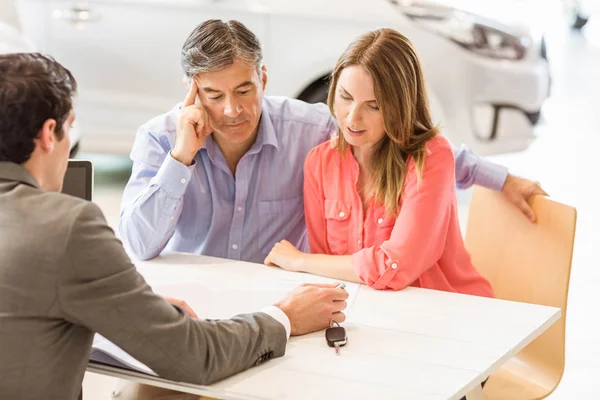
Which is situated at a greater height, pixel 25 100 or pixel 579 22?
pixel 25 100

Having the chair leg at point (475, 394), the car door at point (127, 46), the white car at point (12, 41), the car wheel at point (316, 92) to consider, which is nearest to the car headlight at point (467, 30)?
the car wheel at point (316, 92)

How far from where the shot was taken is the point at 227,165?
2756 millimetres

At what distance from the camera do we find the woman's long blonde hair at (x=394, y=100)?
2484 mm

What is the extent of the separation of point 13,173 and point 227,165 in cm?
107

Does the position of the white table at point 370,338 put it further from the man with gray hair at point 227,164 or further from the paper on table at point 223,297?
the man with gray hair at point 227,164

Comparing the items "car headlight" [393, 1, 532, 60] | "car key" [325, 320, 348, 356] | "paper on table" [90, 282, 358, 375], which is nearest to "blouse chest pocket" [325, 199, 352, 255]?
"paper on table" [90, 282, 358, 375]

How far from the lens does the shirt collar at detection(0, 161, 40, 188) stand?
1727 millimetres

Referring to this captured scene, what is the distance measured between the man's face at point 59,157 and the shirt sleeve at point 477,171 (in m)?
1.27

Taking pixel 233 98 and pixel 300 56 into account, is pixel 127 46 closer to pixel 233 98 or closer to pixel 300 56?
pixel 300 56

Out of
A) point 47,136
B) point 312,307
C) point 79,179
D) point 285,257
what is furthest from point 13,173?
point 285,257

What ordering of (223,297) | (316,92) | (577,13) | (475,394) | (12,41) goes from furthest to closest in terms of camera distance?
(577,13)
(316,92)
(12,41)
(223,297)
(475,394)

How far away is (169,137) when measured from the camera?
2.69 metres

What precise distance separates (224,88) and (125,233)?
1.50ft

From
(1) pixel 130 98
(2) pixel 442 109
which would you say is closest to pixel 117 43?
(1) pixel 130 98
